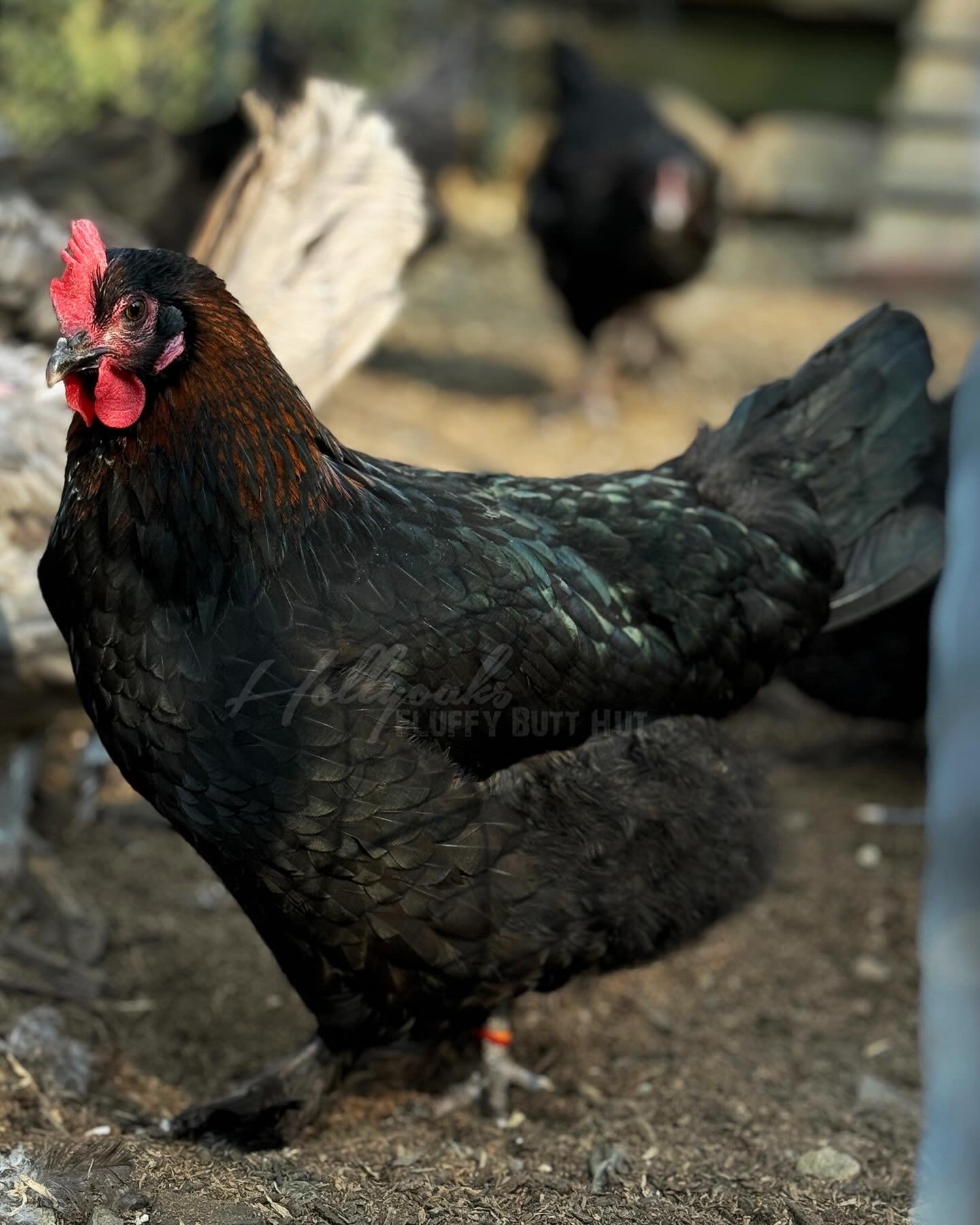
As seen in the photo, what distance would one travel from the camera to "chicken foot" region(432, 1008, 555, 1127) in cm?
328

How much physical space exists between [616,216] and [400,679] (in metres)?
5.87

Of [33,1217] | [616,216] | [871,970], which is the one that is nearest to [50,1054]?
[33,1217]

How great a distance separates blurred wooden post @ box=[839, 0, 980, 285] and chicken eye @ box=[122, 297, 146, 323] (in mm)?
8965

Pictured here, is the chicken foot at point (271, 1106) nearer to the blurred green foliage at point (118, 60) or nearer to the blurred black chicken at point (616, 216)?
the blurred green foliage at point (118, 60)

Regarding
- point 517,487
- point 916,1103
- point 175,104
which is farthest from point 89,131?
point 916,1103

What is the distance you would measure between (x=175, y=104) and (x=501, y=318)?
289 cm

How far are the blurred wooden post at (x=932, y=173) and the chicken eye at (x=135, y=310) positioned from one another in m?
8.96

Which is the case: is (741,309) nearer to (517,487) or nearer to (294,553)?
(517,487)

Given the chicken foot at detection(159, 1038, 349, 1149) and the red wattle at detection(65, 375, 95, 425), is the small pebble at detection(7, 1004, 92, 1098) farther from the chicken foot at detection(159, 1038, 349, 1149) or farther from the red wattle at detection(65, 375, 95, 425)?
the red wattle at detection(65, 375, 95, 425)

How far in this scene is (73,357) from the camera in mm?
2383

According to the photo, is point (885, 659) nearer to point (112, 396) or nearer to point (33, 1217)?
point (112, 396)

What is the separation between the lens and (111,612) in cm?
249

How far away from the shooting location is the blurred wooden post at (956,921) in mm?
1337

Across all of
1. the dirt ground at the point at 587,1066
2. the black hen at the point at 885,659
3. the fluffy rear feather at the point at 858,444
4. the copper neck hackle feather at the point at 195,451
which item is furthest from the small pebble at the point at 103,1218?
the black hen at the point at 885,659
